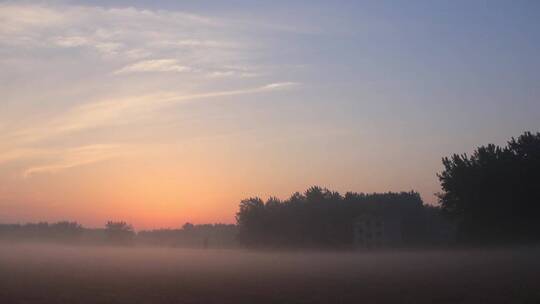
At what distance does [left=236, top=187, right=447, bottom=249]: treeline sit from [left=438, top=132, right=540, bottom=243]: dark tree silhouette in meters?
27.2

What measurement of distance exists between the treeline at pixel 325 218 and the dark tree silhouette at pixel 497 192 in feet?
89.1

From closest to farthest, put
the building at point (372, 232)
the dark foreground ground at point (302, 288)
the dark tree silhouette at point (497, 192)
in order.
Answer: the dark foreground ground at point (302, 288) < the dark tree silhouette at point (497, 192) < the building at point (372, 232)

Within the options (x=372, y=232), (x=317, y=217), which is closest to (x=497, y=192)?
(x=372, y=232)

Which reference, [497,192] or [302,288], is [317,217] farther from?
[302,288]

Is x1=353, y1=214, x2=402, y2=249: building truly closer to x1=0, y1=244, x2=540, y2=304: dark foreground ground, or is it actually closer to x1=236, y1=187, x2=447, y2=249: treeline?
x1=236, y1=187, x2=447, y2=249: treeline

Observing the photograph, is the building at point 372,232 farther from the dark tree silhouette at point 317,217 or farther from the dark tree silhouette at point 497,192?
the dark tree silhouette at point 497,192

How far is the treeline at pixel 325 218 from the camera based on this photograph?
336 feet

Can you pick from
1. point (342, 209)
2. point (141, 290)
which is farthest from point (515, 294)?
point (342, 209)

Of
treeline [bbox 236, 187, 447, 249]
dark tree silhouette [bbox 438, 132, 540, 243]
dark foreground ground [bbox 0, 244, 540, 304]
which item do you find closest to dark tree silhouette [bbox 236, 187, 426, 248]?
treeline [bbox 236, 187, 447, 249]

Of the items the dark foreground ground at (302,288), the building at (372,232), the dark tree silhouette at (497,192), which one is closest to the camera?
the dark foreground ground at (302,288)

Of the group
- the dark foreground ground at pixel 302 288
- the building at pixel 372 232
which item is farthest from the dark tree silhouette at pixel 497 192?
the building at pixel 372 232

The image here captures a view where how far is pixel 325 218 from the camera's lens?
10381 cm

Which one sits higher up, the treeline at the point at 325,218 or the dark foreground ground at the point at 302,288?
the treeline at the point at 325,218

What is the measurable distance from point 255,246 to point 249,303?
87857 mm
